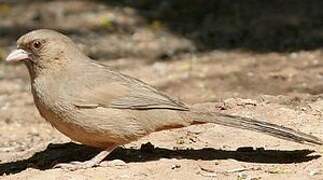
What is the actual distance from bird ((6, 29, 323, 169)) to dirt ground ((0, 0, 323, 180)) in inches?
9.8

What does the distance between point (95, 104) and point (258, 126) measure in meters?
1.20

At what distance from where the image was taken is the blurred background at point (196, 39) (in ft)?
33.5

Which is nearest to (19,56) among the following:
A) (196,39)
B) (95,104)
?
(95,104)

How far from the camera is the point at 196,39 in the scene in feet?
41.6

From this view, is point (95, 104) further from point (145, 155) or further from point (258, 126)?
point (258, 126)

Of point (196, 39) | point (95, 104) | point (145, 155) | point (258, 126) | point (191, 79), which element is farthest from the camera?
point (196, 39)

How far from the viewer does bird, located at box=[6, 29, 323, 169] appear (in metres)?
6.38

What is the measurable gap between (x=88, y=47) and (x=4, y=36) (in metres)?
1.43

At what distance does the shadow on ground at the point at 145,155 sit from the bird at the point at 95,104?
234mm

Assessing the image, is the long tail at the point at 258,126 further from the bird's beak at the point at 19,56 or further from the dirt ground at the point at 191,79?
the bird's beak at the point at 19,56

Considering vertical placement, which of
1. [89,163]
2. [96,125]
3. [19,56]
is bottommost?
[89,163]

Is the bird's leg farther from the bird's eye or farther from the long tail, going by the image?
the bird's eye

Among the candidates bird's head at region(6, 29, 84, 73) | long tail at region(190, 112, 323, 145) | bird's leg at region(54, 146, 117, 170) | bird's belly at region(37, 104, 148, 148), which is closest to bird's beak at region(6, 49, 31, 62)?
bird's head at region(6, 29, 84, 73)

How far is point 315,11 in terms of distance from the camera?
43.2ft
